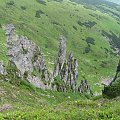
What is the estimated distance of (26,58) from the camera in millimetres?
96125

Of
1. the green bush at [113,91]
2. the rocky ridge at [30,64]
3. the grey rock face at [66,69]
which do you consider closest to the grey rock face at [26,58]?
the rocky ridge at [30,64]

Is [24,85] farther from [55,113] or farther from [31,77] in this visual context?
[55,113]

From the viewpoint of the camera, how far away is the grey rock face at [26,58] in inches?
3597

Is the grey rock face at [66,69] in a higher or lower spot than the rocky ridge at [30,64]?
lower

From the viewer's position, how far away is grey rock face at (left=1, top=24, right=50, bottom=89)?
3597 inches

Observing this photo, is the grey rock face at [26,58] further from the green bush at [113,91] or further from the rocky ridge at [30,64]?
the green bush at [113,91]

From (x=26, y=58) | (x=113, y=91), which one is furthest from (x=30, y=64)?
(x=113, y=91)

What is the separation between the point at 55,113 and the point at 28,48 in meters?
70.7

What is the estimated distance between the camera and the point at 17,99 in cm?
5491

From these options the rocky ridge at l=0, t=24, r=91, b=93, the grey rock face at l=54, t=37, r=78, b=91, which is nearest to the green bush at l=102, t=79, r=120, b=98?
the rocky ridge at l=0, t=24, r=91, b=93


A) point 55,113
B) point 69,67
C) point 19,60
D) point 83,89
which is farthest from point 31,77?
point 55,113

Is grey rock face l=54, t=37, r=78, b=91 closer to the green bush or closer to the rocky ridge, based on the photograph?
the rocky ridge

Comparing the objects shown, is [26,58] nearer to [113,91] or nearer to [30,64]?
[30,64]

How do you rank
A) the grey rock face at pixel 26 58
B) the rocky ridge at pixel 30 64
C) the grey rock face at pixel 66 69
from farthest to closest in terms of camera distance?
the grey rock face at pixel 66 69 < the grey rock face at pixel 26 58 < the rocky ridge at pixel 30 64
